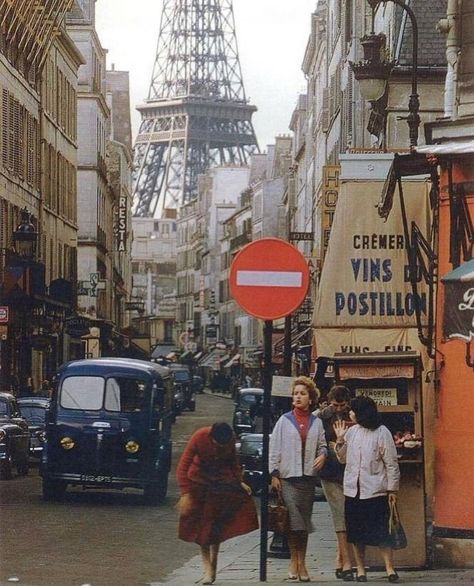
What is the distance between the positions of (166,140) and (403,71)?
14587cm

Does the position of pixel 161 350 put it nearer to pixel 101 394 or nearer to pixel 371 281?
pixel 101 394

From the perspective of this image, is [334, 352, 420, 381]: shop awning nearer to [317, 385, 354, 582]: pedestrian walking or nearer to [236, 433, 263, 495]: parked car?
[317, 385, 354, 582]: pedestrian walking

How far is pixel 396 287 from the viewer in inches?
866

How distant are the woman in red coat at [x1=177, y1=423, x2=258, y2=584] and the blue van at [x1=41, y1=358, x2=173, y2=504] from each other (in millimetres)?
11541

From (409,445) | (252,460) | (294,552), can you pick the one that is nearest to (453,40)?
(409,445)

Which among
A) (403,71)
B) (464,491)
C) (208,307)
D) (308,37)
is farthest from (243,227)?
(464,491)

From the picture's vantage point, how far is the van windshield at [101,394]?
27.6 metres

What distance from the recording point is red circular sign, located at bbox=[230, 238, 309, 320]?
49.3 feet

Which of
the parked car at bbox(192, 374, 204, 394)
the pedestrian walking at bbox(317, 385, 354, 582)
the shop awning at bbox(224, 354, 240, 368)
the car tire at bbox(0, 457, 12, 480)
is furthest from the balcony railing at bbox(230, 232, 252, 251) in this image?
the pedestrian walking at bbox(317, 385, 354, 582)

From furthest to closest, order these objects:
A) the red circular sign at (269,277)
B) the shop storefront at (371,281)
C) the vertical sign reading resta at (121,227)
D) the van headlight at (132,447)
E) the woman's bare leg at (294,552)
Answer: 1. the vertical sign reading resta at (121,227)
2. the van headlight at (132,447)
3. the shop storefront at (371,281)
4. the woman's bare leg at (294,552)
5. the red circular sign at (269,277)

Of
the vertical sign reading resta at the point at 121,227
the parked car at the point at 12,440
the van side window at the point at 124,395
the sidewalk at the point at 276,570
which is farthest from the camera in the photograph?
the vertical sign reading resta at the point at 121,227

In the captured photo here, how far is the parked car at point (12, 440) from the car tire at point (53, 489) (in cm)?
420

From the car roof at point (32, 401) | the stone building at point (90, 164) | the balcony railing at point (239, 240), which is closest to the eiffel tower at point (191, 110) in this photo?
the balcony railing at point (239, 240)

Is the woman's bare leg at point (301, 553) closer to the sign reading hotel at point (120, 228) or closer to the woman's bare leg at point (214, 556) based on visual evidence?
the woman's bare leg at point (214, 556)
